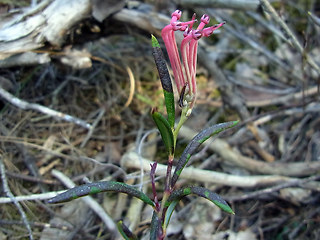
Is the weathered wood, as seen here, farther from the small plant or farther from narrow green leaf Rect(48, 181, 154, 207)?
narrow green leaf Rect(48, 181, 154, 207)

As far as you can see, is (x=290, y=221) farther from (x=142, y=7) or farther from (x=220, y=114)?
(x=142, y=7)

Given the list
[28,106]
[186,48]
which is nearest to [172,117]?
[186,48]

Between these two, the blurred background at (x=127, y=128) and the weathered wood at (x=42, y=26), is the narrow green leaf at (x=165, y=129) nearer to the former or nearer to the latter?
the blurred background at (x=127, y=128)

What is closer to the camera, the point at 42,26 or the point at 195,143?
the point at 195,143

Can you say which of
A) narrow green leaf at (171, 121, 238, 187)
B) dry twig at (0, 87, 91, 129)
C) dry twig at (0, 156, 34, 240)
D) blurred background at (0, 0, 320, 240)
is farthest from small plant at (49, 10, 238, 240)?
dry twig at (0, 87, 91, 129)

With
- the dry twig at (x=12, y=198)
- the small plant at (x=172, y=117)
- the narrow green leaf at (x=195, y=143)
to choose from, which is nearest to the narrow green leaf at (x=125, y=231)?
the small plant at (x=172, y=117)

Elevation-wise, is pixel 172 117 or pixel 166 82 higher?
pixel 166 82

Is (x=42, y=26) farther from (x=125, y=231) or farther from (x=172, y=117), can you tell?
(x=125, y=231)
